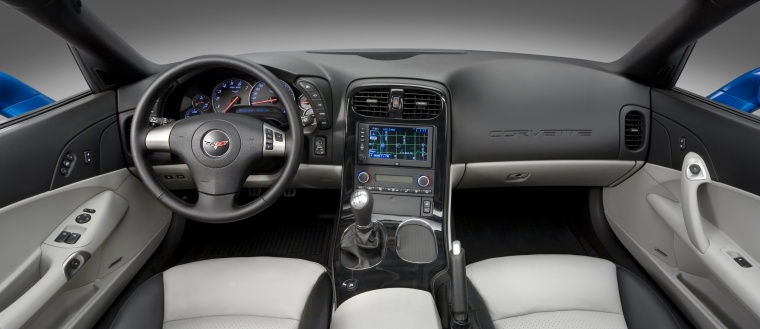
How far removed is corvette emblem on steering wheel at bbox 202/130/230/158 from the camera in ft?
5.18

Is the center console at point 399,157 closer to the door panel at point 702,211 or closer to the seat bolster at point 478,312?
the seat bolster at point 478,312

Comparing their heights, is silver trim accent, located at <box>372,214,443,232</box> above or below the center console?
below

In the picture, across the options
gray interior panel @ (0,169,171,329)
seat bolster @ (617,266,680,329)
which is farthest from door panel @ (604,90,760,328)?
gray interior panel @ (0,169,171,329)

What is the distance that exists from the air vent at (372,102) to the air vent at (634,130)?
1007 mm

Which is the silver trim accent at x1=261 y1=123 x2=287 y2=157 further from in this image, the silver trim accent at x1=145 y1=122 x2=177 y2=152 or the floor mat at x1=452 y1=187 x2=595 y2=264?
the floor mat at x1=452 y1=187 x2=595 y2=264

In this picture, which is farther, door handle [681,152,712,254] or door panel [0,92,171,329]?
door handle [681,152,712,254]

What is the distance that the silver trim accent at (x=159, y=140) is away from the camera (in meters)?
1.61

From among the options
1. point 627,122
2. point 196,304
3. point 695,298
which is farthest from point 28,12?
point 695,298

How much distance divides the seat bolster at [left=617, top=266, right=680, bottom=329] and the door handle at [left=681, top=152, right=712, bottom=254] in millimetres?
245

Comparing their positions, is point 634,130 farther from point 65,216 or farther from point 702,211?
point 65,216

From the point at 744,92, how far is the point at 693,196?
0.75 m

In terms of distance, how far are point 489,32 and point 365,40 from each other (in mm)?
741

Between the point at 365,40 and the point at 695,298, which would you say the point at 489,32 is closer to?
the point at 365,40

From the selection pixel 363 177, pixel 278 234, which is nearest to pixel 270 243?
pixel 278 234
